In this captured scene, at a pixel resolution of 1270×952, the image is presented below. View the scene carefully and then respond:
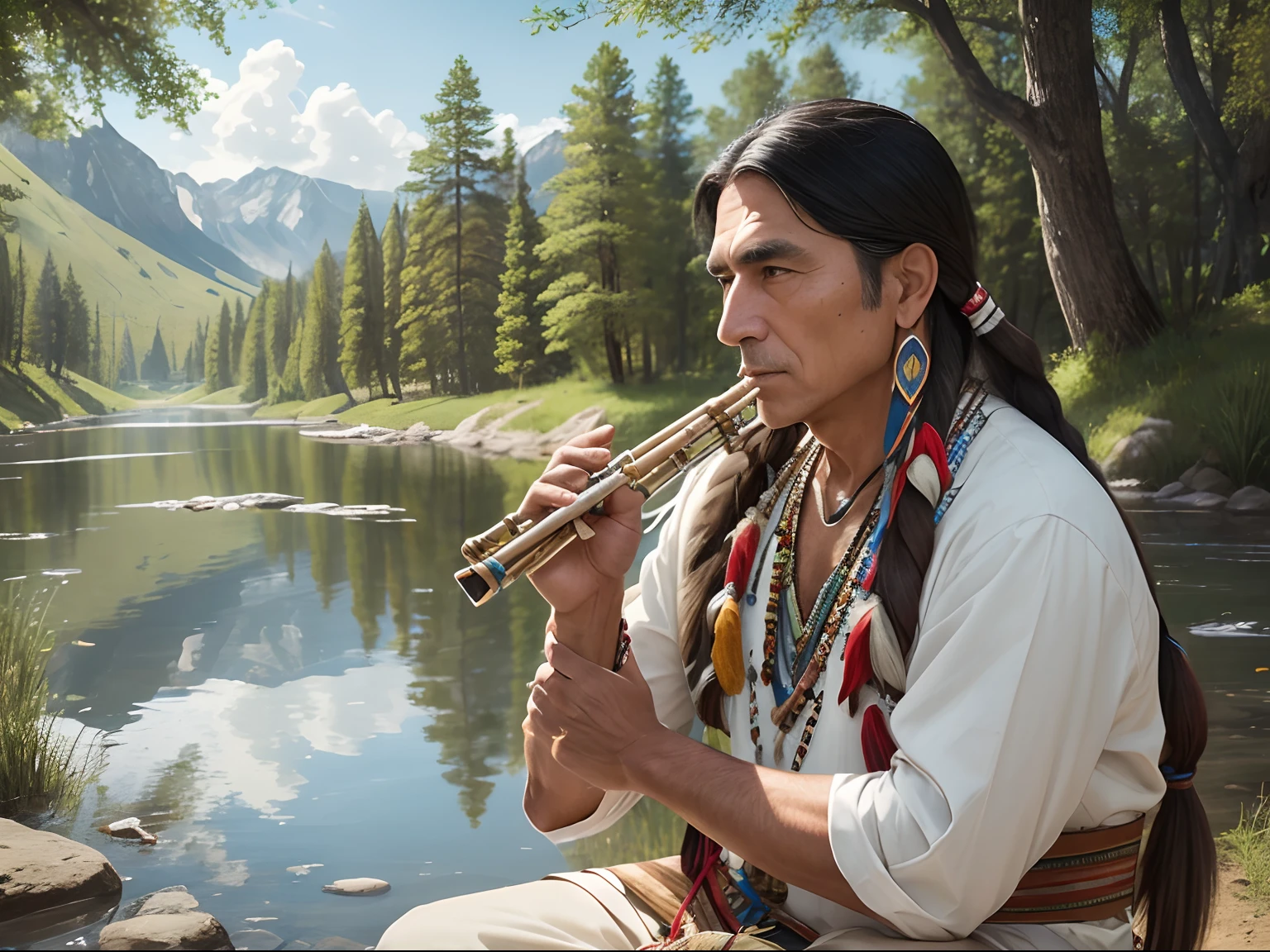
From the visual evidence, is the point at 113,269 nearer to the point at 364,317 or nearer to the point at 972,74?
the point at 364,317

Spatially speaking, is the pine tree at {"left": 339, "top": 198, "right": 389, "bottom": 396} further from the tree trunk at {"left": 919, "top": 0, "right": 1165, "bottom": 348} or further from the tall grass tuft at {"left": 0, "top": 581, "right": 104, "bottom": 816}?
the tree trunk at {"left": 919, "top": 0, "right": 1165, "bottom": 348}

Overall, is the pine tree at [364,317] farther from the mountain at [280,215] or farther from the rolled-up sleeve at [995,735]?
the rolled-up sleeve at [995,735]

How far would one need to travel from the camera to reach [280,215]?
198 inches

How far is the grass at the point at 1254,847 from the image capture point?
273cm

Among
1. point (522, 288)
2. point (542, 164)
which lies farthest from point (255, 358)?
point (542, 164)

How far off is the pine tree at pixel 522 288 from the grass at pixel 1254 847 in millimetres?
3258

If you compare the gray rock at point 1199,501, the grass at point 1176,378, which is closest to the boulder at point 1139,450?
the grass at point 1176,378

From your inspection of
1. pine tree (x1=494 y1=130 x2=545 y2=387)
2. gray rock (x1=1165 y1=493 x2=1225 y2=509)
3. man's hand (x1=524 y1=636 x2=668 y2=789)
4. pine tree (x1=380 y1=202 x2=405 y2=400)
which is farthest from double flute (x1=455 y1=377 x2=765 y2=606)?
pine tree (x1=380 y1=202 x2=405 y2=400)

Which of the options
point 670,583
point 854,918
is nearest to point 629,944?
point 854,918

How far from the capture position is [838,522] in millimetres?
1405

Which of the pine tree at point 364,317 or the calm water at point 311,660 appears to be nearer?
the calm water at point 311,660

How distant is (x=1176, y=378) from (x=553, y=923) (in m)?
3.31

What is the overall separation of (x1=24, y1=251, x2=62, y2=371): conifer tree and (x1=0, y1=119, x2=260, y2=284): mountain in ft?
1.16

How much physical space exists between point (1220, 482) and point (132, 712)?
4016mm
